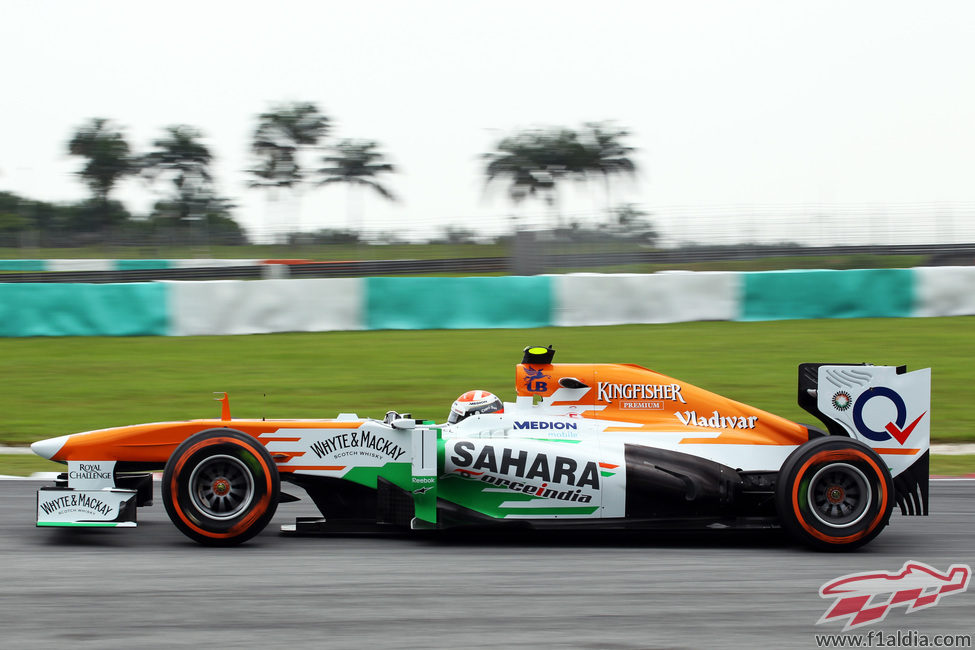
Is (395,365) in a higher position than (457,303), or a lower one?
lower

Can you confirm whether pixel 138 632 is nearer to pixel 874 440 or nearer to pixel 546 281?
pixel 874 440

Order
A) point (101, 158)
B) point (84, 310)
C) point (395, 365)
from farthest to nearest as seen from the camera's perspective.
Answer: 1. point (101, 158)
2. point (84, 310)
3. point (395, 365)

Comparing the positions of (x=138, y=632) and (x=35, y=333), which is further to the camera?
(x=35, y=333)

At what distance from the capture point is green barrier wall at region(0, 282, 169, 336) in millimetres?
16484

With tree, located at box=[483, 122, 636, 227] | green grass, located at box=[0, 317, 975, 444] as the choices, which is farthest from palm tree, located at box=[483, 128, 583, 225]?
green grass, located at box=[0, 317, 975, 444]

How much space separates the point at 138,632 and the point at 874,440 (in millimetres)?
4558

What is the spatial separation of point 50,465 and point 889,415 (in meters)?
7.19

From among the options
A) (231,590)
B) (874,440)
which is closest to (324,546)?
(231,590)

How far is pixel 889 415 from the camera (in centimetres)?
632

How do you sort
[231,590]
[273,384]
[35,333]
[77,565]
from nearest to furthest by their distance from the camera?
[231,590]
[77,565]
[273,384]
[35,333]

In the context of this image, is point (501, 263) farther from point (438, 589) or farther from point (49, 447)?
point (438, 589)

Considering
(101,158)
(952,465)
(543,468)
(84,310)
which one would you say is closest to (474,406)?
(543,468)

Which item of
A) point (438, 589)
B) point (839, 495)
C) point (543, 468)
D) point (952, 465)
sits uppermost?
point (543, 468)

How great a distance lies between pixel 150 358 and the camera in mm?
14641
